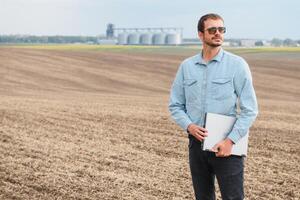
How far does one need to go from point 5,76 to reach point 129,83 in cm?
684

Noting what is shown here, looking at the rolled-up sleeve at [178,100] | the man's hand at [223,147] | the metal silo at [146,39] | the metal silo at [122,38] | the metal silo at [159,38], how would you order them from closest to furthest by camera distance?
the man's hand at [223,147], the rolled-up sleeve at [178,100], the metal silo at [159,38], the metal silo at [146,39], the metal silo at [122,38]

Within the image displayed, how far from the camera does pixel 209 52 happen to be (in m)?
3.62

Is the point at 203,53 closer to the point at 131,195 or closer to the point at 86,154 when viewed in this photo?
the point at 131,195

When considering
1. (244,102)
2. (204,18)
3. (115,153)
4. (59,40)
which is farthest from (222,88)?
(59,40)

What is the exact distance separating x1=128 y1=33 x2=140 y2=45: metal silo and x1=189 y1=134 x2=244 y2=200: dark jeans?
121617mm

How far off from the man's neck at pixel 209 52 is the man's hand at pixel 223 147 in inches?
22.2

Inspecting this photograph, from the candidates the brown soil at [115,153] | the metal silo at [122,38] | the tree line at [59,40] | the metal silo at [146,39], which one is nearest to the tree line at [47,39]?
the tree line at [59,40]

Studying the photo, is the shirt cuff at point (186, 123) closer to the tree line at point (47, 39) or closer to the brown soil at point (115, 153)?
the brown soil at point (115, 153)

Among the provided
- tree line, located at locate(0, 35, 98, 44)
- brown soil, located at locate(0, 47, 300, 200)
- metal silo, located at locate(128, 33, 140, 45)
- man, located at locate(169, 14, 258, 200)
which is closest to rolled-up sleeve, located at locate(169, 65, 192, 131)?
man, located at locate(169, 14, 258, 200)

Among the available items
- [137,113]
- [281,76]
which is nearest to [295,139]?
[137,113]

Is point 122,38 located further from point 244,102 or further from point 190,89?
point 244,102

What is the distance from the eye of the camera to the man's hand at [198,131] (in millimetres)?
3502

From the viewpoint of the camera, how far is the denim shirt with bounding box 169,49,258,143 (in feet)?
11.6

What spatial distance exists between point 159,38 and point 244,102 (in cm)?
12203
